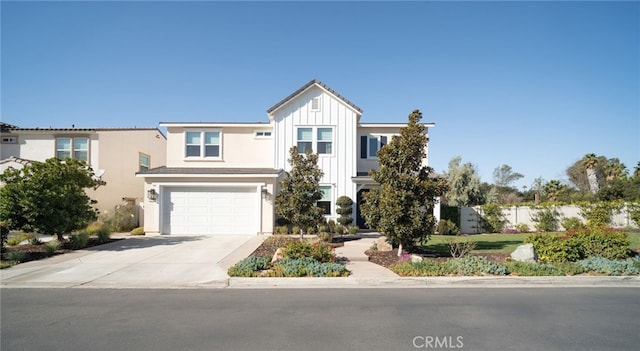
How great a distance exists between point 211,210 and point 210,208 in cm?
12

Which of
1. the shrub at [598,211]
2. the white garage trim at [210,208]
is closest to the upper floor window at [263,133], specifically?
the white garage trim at [210,208]

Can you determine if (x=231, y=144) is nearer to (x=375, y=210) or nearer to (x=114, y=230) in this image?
(x=114, y=230)

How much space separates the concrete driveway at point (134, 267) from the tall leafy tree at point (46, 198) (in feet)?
4.75

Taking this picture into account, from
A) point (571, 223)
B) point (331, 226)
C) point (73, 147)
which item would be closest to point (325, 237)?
point (331, 226)

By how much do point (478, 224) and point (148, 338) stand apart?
20564 mm

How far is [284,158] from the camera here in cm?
1902

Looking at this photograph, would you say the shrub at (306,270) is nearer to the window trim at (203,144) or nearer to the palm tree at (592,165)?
the window trim at (203,144)

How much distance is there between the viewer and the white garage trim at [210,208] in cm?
1745

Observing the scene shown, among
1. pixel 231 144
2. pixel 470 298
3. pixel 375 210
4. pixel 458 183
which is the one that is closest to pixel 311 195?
pixel 375 210

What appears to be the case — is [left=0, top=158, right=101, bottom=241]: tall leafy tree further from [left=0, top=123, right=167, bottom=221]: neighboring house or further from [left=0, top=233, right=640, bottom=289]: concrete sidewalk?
[left=0, top=123, right=167, bottom=221]: neighboring house

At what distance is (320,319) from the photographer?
Result: 5723 millimetres

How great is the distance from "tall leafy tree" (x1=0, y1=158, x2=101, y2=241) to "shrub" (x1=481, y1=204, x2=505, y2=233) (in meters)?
21.1

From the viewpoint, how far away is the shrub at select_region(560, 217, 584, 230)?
20797 mm

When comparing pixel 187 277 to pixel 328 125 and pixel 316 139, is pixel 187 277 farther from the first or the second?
pixel 328 125
